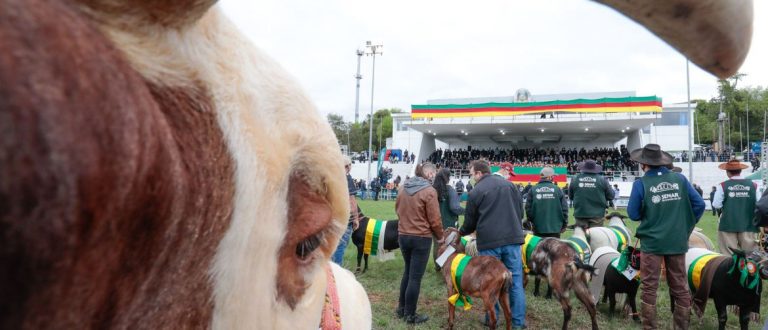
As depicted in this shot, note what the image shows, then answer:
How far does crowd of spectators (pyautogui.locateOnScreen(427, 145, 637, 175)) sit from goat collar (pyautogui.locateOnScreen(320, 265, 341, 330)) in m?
42.1

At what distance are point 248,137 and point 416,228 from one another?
6.59 metres

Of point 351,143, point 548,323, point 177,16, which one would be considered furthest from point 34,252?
point 351,143

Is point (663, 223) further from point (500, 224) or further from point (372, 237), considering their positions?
point (372, 237)

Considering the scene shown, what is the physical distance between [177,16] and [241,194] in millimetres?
269

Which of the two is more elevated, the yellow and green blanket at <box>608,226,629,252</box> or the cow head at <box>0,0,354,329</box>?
the cow head at <box>0,0,354,329</box>

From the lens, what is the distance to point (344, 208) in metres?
1.09

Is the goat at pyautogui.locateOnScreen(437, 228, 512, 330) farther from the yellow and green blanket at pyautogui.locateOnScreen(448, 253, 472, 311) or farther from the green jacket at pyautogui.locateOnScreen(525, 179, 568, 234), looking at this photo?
the green jacket at pyautogui.locateOnScreen(525, 179, 568, 234)

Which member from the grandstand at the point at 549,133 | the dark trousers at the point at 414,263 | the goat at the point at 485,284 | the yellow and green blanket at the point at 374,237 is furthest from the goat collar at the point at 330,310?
the grandstand at the point at 549,133

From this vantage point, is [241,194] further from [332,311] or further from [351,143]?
[351,143]

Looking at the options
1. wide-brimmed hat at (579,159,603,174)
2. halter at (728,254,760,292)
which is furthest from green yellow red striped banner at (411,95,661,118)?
halter at (728,254,760,292)

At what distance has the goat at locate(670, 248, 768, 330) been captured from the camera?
625cm

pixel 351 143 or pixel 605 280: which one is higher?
pixel 351 143

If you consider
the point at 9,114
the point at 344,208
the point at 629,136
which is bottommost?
the point at 344,208

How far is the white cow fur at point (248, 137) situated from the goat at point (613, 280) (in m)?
7.42
